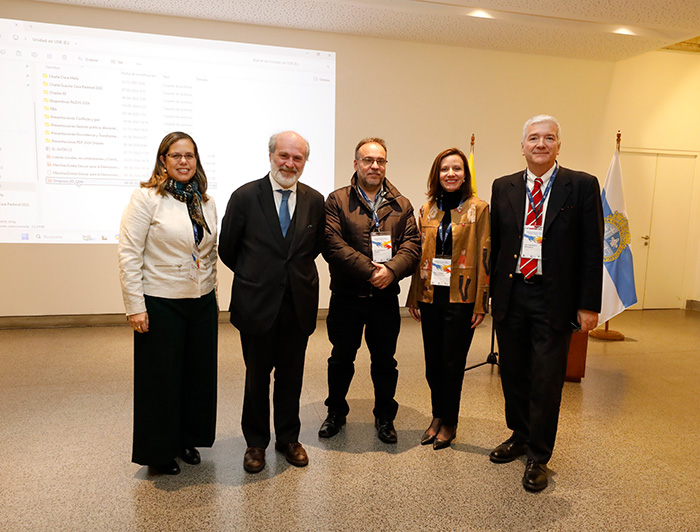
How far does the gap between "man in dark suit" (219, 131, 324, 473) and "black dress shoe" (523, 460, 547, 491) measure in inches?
42.8

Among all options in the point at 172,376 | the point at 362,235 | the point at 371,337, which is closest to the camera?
the point at 172,376

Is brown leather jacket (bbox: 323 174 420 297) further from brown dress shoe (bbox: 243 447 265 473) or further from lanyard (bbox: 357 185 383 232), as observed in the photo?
brown dress shoe (bbox: 243 447 265 473)

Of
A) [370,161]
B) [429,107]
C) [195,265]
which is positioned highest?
[429,107]

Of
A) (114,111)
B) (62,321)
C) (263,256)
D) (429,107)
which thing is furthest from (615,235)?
(62,321)

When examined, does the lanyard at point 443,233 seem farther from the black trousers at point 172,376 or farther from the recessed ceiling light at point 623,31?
the recessed ceiling light at point 623,31

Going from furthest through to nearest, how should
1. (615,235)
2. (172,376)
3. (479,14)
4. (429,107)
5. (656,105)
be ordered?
(656,105)
(429,107)
(479,14)
(615,235)
(172,376)

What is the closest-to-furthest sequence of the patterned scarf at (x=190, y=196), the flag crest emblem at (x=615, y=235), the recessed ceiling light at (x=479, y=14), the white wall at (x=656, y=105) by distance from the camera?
the patterned scarf at (x=190, y=196) < the flag crest emblem at (x=615, y=235) < the recessed ceiling light at (x=479, y=14) < the white wall at (x=656, y=105)

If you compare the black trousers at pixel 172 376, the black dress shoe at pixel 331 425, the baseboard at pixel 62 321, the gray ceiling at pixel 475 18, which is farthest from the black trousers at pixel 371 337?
the gray ceiling at pixel 475 18

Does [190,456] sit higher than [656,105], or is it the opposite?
[656,105]

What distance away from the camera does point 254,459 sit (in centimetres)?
242

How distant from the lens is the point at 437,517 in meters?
2.08

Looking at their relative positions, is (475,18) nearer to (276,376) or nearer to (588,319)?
(588,319)

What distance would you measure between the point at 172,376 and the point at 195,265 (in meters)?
0.53

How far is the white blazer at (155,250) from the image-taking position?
2174 mm
